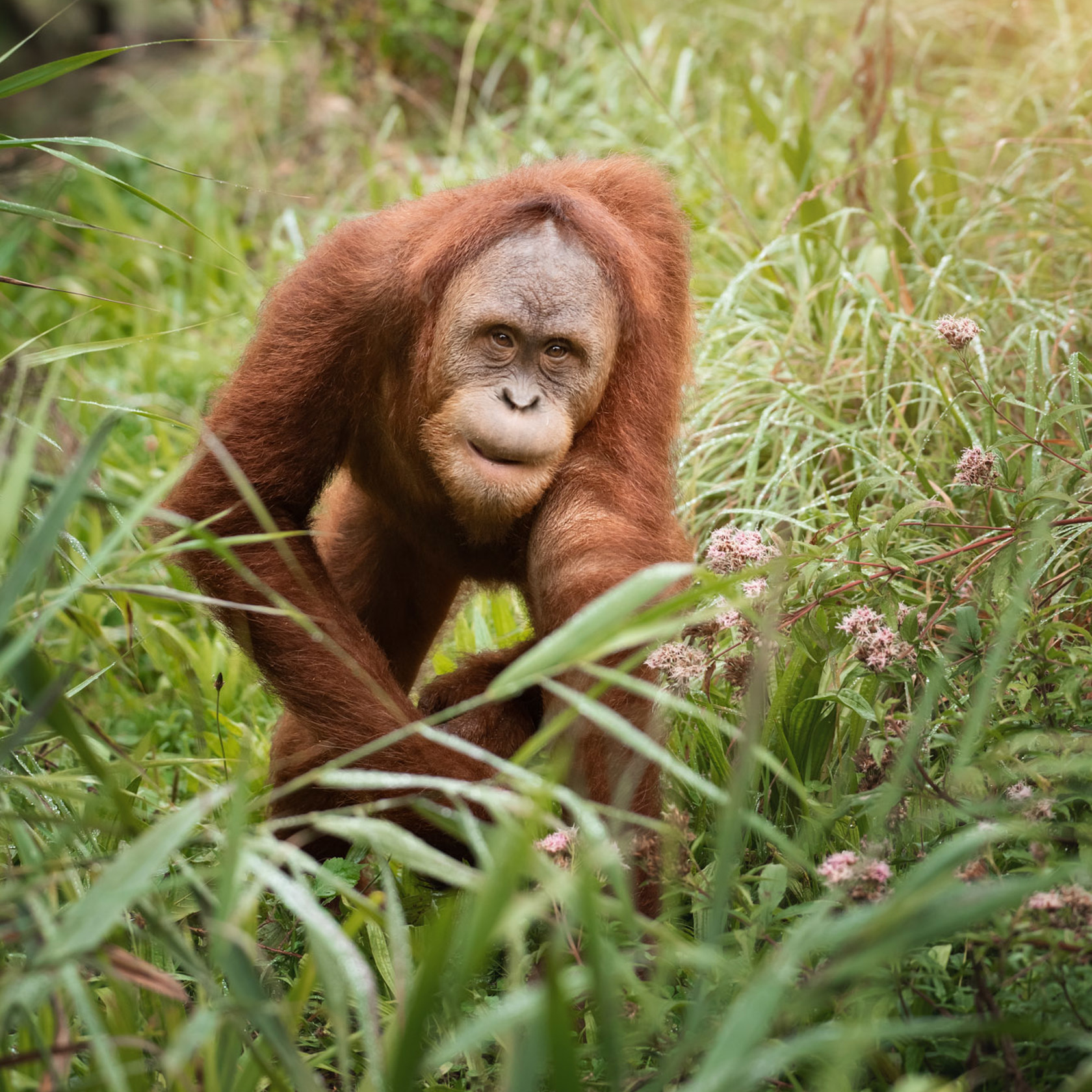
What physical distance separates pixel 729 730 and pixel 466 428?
1058 mm

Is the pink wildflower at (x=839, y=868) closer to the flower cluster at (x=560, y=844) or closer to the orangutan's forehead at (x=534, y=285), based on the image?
the flower cluster at (x=560, y=844)

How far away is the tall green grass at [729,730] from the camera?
1.56m

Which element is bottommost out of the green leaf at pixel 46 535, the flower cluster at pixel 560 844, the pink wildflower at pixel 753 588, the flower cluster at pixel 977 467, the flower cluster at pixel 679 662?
the flower cluster at pixel 560 844

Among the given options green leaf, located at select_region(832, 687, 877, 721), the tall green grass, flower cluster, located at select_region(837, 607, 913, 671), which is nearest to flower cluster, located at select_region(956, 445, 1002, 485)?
the tall green grass

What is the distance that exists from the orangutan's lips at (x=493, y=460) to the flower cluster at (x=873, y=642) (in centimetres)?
78

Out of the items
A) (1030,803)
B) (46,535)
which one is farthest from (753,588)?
(46,535)

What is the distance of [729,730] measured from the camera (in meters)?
1.87

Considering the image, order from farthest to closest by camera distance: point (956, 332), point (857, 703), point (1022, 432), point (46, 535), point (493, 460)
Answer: point (493, 460), point (1022, 432), point (956, 332), point (857, 703), point (46, 535)

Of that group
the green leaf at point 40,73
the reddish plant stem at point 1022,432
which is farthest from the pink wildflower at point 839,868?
the green leaf at point 40,73

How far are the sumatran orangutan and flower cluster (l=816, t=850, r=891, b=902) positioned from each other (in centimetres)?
69

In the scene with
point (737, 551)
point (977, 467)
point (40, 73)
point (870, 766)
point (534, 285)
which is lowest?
point (870, 766)

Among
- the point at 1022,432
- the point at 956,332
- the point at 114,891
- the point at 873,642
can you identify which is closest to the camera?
the point at 114,891

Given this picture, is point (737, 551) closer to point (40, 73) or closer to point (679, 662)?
point (679, 662)

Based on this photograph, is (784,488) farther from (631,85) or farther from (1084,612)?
(631,85)
